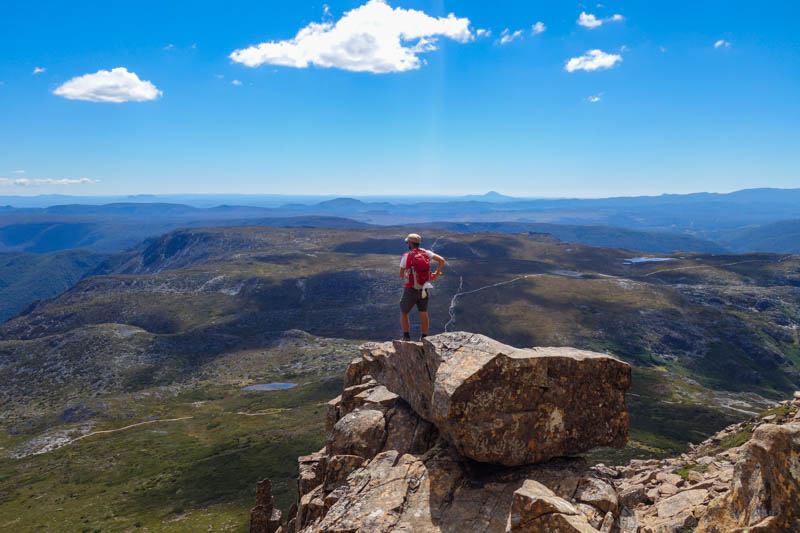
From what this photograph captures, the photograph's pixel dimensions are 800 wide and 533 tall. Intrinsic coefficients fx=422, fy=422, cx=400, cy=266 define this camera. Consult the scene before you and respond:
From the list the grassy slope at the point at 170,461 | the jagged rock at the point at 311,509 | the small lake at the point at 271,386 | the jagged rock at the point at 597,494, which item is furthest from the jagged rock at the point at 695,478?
the small lake at the point at 271,386

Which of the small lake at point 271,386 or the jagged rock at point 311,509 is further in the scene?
the small lake at point 271,386

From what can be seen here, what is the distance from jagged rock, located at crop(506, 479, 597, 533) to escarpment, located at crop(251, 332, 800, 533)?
0.09ft

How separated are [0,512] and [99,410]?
72731 millimetres

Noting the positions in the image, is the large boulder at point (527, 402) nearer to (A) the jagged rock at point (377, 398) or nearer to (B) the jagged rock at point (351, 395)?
(A) the jagged rock at point (377, 398)

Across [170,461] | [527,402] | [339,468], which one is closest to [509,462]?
[527,402]

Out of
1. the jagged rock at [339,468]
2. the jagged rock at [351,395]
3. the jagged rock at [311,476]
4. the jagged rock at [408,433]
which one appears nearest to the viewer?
the jagged rock at [408,433]

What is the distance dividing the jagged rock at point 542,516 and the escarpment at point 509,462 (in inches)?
1.1

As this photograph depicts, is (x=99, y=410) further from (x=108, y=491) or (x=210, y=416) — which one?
(x=108, y=491)

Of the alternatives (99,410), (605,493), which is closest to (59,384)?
(99,410)

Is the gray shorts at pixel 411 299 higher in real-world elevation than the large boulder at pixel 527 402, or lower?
higher

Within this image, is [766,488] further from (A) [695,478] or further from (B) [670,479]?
(B) [670,479]

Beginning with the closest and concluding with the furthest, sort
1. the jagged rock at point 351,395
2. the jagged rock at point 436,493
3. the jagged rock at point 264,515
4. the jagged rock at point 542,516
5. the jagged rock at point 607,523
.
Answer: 1. the jagged rock at point 542,516
2. the jagged rock at point 607,523
3. the jagged rock at point 436,493
4. the jagged rock at point 351,395
5. the jagged rock at point 264,515

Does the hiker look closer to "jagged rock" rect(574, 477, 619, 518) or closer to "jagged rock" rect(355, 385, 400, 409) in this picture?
"jagged rock" rect(355, 385, 400, 409)

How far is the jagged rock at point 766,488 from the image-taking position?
995 cm
